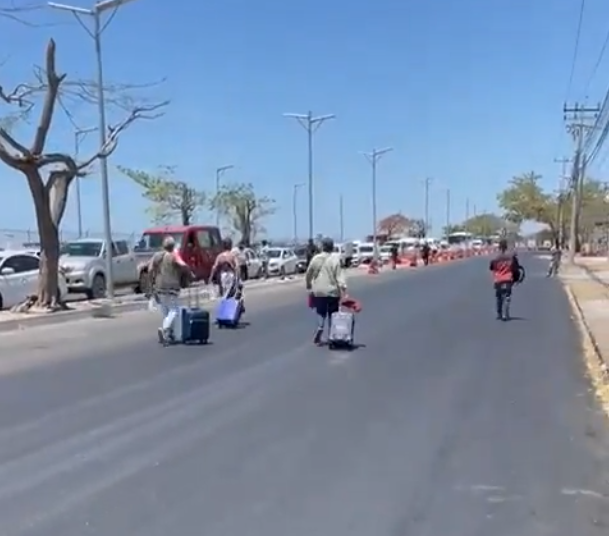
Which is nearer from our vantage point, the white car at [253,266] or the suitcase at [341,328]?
the suitcase at [341,328]

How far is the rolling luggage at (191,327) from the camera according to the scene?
16766mm

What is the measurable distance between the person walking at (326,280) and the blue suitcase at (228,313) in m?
4.22

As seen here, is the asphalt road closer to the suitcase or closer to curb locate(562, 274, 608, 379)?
curb locate(562, 274, 608, 379)

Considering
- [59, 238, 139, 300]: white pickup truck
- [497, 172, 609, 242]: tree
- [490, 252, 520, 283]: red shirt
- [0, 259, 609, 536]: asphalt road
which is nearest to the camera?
[0, 259, 609, 536]: asphalt road

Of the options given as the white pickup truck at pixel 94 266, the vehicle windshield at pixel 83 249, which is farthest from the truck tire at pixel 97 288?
the vehicle windshield at pixel 83 249

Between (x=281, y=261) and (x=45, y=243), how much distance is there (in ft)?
100

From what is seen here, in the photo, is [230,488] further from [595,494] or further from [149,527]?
[595,494]

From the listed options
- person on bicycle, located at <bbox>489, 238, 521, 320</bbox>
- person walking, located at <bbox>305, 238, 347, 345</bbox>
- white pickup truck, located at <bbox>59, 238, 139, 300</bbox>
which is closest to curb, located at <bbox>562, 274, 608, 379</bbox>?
person on bicycle, located at <bbox>489, 238, 521, 320</bbox>

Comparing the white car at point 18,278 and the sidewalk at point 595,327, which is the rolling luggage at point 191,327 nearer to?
the sidewalk at point 595,327

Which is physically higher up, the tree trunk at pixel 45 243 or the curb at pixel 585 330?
the tree trunk at pixel 45 243

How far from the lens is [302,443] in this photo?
847cm

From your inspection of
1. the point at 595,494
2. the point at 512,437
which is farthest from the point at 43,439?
the point at 595,494

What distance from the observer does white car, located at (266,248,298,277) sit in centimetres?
5341

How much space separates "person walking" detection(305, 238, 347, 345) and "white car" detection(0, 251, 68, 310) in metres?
10.5
